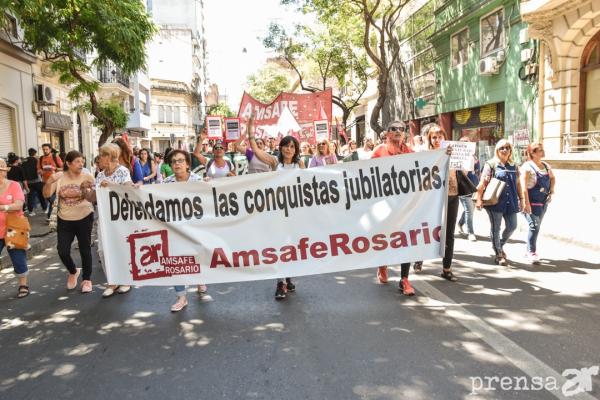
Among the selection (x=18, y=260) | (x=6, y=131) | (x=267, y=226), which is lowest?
(x=18, y=260)

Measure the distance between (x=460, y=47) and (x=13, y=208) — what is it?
16.7 metres

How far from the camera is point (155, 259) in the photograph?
4887 millimetres

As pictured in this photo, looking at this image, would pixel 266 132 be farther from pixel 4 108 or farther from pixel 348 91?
pixel 348 91

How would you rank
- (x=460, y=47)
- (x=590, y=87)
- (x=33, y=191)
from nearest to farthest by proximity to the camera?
(x=590, y=87)
(x=33, y=191)
(x=460, y=47)

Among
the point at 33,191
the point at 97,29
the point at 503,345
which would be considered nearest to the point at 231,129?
the point at 97,29

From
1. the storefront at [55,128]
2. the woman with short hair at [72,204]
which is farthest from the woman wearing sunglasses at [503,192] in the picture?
the storefront at [55,128]

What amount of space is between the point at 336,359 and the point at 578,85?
11.7 m

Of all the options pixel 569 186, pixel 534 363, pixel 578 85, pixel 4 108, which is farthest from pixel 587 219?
pixel 4 108

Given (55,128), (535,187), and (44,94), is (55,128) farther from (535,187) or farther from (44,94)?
(535,187)

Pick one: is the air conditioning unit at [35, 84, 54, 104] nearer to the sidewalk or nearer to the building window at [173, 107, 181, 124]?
the sidewalk

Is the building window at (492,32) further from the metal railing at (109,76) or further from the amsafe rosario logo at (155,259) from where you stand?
the metal railing at (109,76)

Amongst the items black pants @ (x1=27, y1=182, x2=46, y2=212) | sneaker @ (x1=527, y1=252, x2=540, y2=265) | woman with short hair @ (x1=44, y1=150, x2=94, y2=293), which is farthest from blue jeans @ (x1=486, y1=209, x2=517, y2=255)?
black pants @ (x1=27, y1=182, x2=46, y2=212)

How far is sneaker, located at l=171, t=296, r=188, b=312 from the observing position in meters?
4.95

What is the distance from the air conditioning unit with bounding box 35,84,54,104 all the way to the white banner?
14.8m
